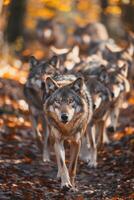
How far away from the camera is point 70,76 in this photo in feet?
42.3

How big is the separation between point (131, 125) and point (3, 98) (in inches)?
144

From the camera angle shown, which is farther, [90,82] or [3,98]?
[3,98]

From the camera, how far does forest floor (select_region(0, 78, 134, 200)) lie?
35.3 feet

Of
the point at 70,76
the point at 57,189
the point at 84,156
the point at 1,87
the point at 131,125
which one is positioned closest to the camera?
the point at 57,189

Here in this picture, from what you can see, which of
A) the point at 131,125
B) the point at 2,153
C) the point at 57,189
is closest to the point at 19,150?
the point at 2,153

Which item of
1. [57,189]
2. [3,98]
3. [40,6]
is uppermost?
[40,6]

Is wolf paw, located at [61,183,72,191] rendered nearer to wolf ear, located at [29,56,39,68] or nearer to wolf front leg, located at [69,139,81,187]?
wolf front leg, located at [69,139,81,187]

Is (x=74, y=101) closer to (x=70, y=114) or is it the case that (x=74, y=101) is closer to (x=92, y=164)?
(x=70, y=114)

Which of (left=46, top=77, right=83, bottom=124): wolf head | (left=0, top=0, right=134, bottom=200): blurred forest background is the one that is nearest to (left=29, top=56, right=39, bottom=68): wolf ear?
(left=0, top=0, right=134, bottom=200): blurred forest background

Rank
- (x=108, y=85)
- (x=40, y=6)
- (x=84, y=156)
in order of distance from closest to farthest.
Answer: (x=84, y=156) < (x=108, y=85) < (x=40, y=6)

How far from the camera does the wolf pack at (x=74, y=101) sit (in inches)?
439

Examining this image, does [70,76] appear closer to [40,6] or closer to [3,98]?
[3,98]

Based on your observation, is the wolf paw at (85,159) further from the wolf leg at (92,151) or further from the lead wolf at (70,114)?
the lead wolf at (70,114)

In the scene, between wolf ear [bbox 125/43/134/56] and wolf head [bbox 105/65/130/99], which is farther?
wolf ear [bbox 125/43/134/56]
